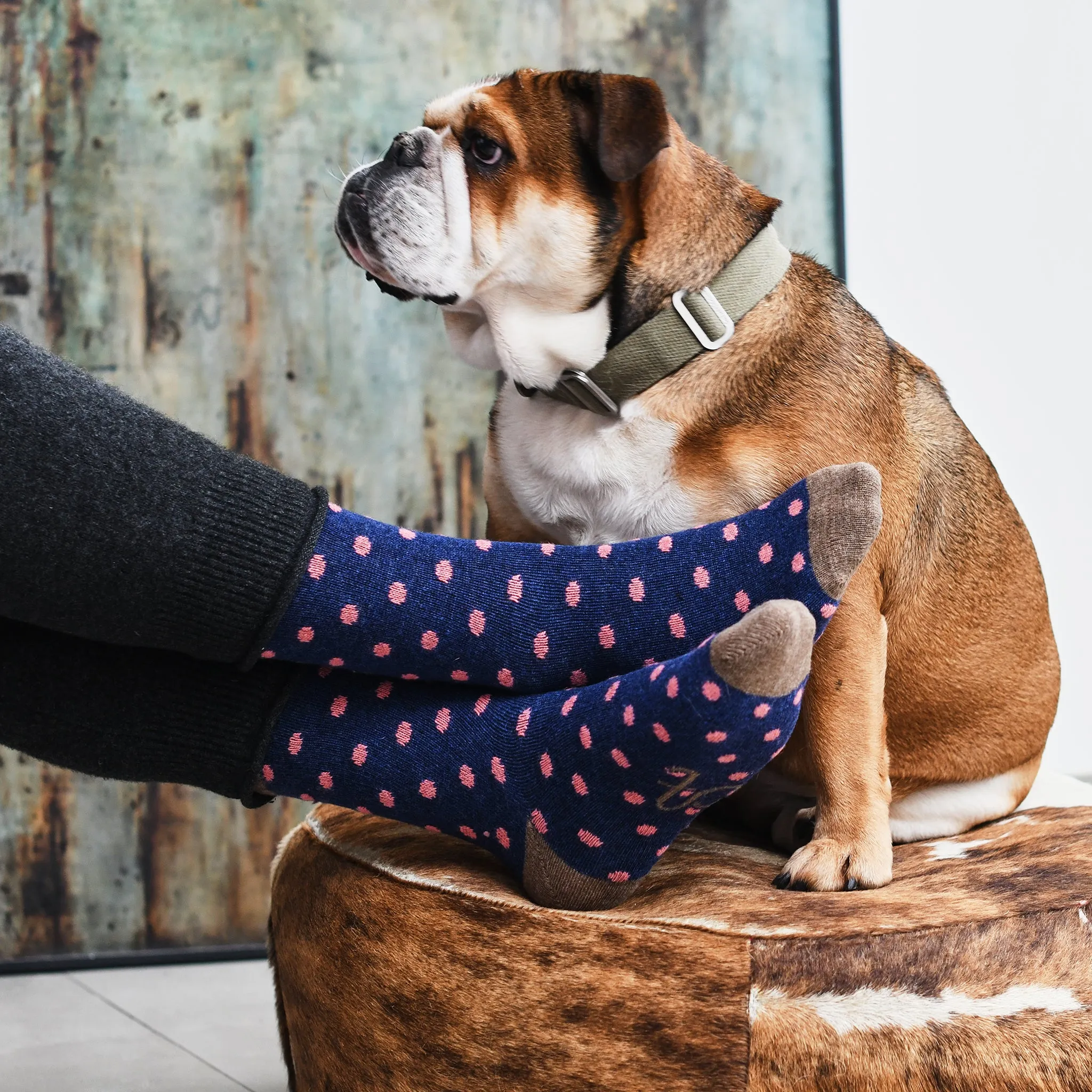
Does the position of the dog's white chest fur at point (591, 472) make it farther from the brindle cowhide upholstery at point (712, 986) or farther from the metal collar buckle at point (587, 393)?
the brindle cowhide upholstery at point (712, 986)

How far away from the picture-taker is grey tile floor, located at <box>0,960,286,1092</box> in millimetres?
1522

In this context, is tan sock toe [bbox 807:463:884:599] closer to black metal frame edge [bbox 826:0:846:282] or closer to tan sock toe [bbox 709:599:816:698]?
tan sock toe [bbox 709:599:816:698]

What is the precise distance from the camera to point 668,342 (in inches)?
45.3

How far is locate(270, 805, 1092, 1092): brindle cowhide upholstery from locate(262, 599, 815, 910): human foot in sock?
4 centimetres

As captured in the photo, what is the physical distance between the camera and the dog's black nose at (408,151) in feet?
3.89

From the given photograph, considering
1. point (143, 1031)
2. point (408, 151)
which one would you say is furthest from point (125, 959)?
point (408, 151)

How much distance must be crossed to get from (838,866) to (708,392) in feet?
1.46

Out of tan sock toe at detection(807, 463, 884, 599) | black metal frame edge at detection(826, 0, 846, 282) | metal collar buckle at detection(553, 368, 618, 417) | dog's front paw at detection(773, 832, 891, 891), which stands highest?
black metal frame edge at detection(826, 0, 846, 282)

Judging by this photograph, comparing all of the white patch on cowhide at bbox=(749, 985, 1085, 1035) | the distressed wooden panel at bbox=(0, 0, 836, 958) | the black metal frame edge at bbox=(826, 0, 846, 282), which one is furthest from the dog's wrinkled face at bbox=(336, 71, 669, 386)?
the black metal frame edge at bbox=(826, 0, 846, 282)

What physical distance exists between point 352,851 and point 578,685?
0.83 feet

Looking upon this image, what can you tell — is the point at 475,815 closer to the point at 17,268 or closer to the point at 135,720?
the point at 135,720

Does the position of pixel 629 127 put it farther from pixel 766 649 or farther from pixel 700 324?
pixel 766 649

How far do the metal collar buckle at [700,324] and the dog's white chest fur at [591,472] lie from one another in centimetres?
9

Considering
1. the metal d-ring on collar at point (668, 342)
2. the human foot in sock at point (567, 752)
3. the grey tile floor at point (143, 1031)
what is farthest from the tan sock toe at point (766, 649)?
the grey tile floor at point (143, 1031)
